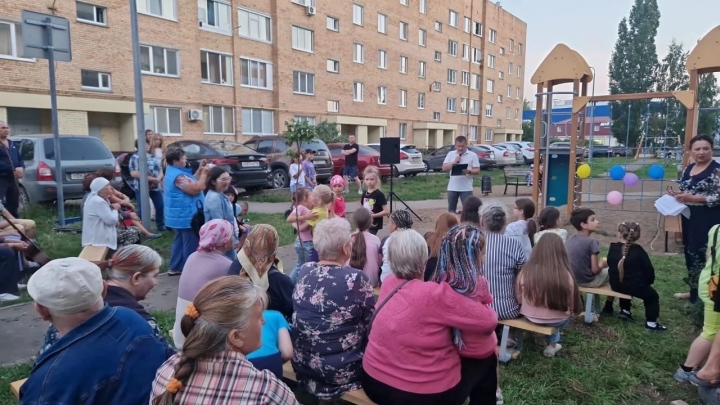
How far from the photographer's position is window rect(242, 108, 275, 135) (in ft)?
80.5

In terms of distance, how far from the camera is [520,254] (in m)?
3.79

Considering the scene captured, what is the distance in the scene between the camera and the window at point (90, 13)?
703 inches

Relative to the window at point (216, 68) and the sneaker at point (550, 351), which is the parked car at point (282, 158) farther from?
the sneaker at point (550, 351)

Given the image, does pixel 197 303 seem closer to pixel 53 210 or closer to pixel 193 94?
pixel 53 210

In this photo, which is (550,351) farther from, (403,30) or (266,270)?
(403,30)

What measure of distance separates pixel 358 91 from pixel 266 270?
29.8 m

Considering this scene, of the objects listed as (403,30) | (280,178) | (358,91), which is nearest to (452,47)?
Answer: (403,30)

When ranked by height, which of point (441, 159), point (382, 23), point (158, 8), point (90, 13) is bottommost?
point (441, 159)

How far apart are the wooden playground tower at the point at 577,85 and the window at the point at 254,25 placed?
61.1ft

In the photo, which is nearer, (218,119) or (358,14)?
(218,119)

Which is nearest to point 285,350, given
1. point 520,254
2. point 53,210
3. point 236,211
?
point 520,254

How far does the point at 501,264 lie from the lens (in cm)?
374

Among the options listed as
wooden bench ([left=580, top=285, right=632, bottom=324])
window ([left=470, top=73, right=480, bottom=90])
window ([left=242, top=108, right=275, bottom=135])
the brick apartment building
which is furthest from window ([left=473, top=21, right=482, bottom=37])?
wooden bench ([left=580, top=285, right=632, bottom=324])

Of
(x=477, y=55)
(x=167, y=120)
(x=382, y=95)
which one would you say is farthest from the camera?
(x=477, y=55)
